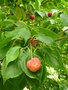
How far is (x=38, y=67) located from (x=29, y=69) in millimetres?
42

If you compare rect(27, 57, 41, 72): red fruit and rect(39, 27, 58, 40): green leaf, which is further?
rect(39, 27, 58, 40): green leaf

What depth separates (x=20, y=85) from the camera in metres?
1.34

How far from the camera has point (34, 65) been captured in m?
1.13

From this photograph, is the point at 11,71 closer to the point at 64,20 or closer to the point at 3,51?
the point at 3,51

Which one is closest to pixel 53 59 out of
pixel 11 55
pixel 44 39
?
pixel 44 39

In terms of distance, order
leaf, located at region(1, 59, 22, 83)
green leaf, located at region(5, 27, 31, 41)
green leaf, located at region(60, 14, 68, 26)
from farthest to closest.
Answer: green leaf, located at region(60, 14, 68, 26) → green leaf, located at region(5, 27, 31, 41) → leaf, located at region(1, 59, 22, 83)

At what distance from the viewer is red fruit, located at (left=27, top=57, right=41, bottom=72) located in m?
1.12

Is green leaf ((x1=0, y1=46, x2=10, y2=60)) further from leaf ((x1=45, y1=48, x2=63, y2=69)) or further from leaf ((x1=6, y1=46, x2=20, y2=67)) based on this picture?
leaf ((x1=45, y1=48, x2=63, y2=69))

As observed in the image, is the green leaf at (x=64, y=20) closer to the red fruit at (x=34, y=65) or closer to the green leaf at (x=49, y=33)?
the green leaf at (x=49, y=33)

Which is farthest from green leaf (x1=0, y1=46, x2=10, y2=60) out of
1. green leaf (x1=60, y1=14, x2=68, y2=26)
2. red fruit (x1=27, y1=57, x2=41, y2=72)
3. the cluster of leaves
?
green leaf (x1=60, y1=14, x2=68, y2=26)

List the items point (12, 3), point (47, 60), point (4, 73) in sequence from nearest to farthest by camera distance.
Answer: point (4, 73)
point (47, 60)
point (12, 3)

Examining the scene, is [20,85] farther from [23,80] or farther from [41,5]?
[41,5]

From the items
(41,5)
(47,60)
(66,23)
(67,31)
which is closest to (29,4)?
(41,5)

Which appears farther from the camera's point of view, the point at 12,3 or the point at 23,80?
the point at 12,3
